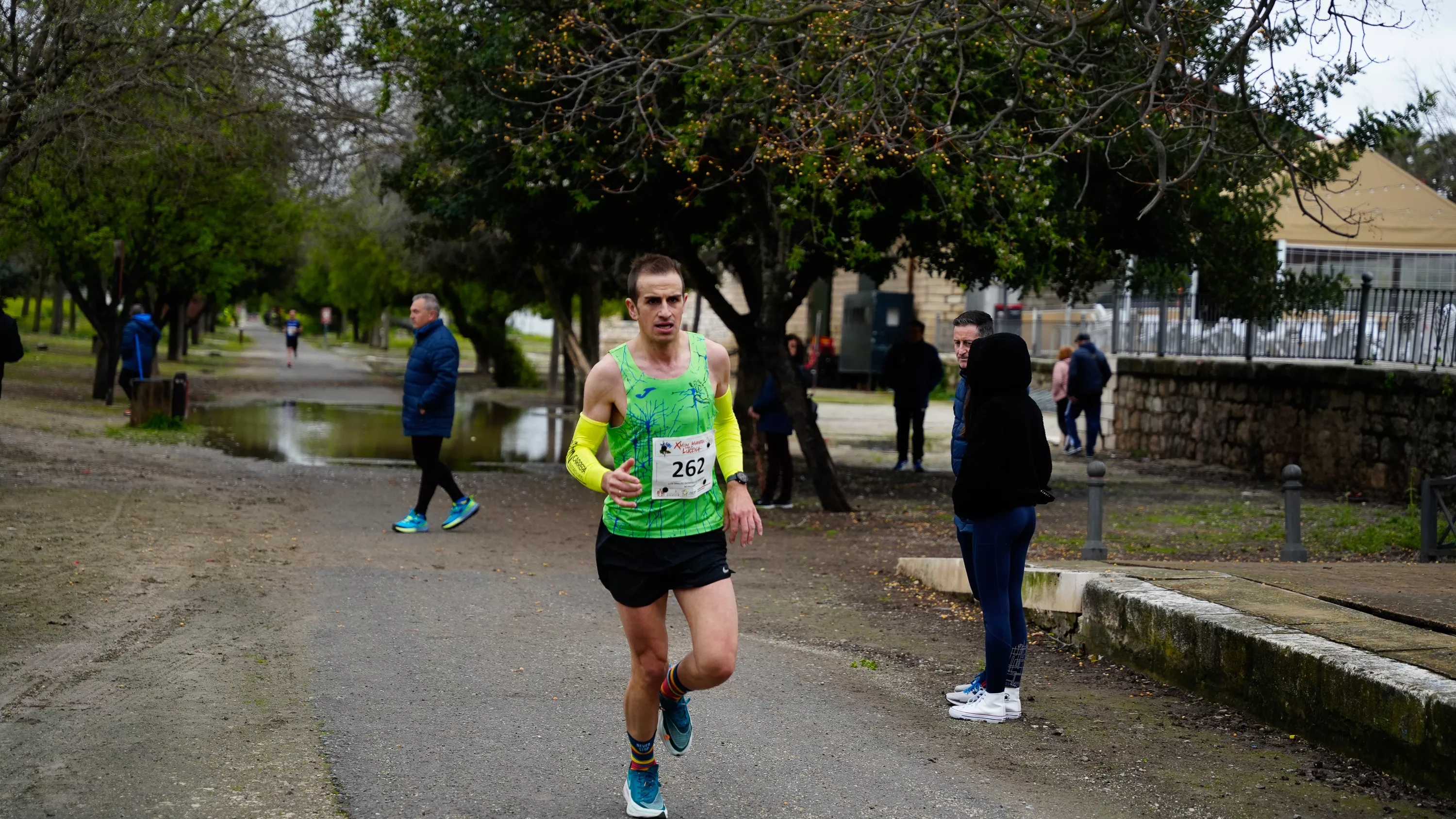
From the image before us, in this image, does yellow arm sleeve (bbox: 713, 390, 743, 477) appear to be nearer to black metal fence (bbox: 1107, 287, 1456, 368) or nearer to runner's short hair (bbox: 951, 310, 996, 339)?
runner's short hair (bbox: 951, 310, 996, 339)

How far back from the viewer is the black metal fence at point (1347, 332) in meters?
15.8

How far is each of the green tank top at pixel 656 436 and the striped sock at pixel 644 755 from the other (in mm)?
692

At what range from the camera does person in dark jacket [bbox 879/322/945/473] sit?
784 inches

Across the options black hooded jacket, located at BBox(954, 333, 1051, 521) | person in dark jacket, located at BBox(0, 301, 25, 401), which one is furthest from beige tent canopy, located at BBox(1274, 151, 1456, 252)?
person in dark jacket, located at BBox(0, 301, 25, 401)

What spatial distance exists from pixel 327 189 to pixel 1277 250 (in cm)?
1639

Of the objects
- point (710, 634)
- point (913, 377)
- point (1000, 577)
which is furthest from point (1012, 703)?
point (913, 377)

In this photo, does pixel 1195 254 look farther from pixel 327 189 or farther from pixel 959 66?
pixel 327 189

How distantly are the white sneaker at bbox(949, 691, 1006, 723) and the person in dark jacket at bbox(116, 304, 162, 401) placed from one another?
2088 cm

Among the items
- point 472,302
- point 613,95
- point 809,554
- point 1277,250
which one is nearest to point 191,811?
point 809,554

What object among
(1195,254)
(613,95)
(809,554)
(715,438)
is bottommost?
(809,554)

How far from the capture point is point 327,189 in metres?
26.1

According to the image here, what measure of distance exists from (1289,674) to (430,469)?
771 centimetres

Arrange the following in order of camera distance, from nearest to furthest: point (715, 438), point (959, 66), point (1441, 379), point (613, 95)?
1. point (715, 438)
2. point (959, 66)
3. point (613, 95)
4. point (1441, 379)

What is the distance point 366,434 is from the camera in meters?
24.0
